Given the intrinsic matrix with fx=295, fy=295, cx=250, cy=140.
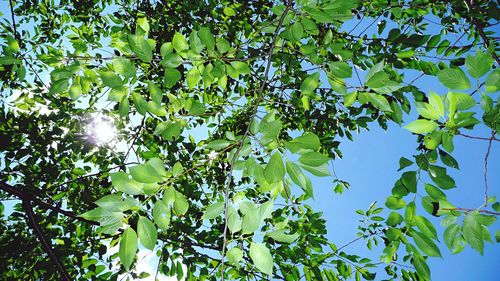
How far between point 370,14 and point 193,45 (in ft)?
10.2

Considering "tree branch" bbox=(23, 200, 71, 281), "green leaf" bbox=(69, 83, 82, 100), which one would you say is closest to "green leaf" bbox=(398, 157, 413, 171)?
"green leaf" bbox=(69, 83, 82, 100)

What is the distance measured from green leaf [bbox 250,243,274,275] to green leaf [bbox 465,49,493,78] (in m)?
0.86

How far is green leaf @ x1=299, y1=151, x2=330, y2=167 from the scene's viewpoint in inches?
39.3

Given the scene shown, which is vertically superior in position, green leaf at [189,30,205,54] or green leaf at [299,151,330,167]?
green leaf at [189,30,205,54]

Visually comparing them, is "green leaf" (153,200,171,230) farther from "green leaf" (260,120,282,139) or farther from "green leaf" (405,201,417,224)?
"green leaf" (405,201,417,224)

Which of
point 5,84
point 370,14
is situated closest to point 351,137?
point 370,14

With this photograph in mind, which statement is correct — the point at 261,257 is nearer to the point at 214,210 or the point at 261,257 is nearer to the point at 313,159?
the point at 214,210

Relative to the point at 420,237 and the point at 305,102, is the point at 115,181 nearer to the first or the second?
the point at 420,237

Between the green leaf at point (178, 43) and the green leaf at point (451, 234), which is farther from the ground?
the green leaf at point (178, 43)

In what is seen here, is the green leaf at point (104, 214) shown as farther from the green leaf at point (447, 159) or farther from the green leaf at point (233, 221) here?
the green leaf at point (447, 159)

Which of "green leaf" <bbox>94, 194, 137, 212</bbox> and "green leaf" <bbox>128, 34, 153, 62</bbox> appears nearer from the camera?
"green leaf" <bbox>94, 194, 137, 212</bbox>

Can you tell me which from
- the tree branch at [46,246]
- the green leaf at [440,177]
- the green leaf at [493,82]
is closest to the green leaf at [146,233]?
the green leaf at [440,177]

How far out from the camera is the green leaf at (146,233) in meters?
0.95

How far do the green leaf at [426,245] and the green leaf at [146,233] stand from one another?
90 centimetres
